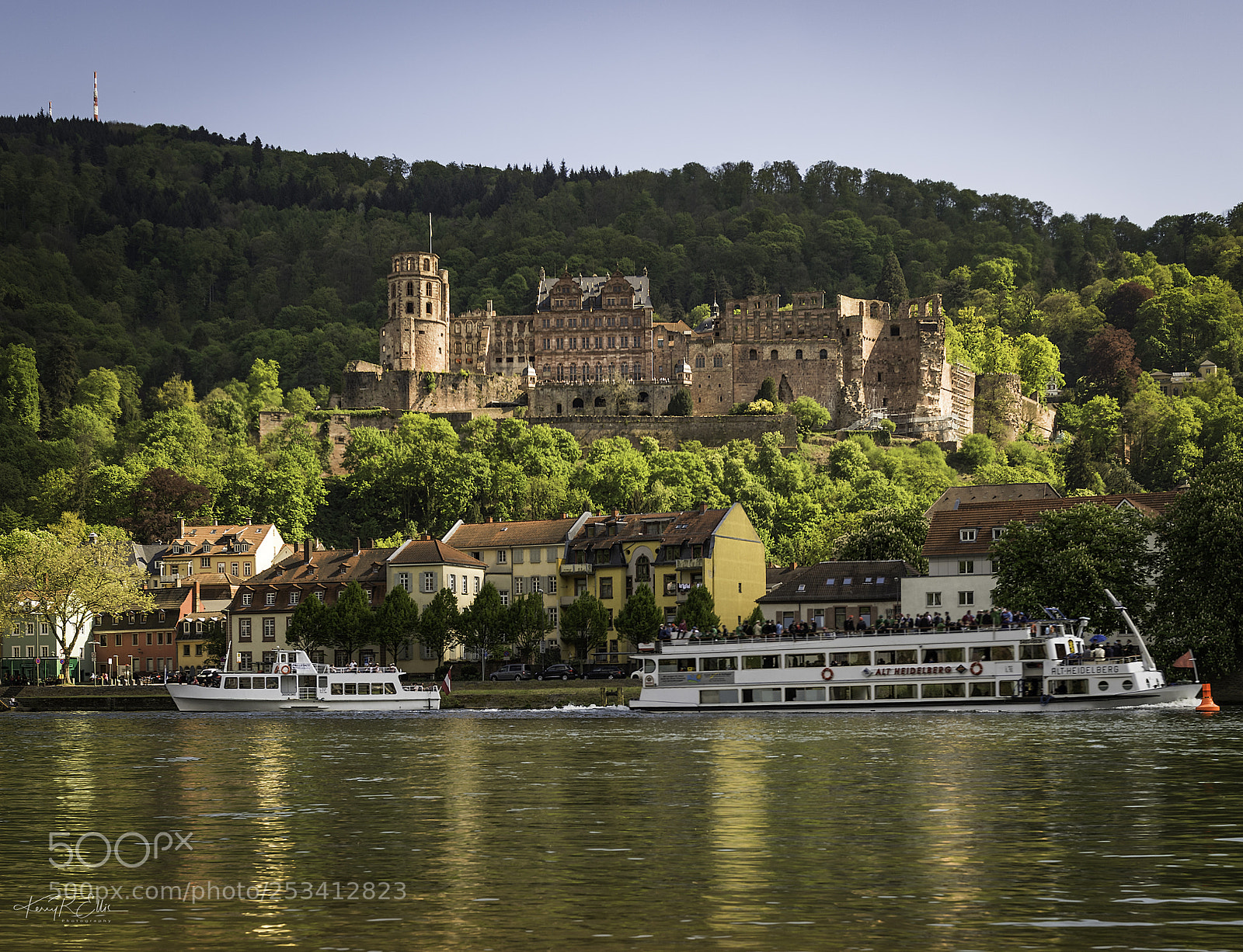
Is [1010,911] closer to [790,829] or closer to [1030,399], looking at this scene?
[790,829]

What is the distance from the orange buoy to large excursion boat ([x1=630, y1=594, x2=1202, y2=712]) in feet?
1.96

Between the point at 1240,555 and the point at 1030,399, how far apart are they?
124m

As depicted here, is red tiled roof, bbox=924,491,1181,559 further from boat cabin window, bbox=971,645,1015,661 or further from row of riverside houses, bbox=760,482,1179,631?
boat cabin window, bbox=971,645,1015,661

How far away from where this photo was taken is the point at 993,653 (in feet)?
218

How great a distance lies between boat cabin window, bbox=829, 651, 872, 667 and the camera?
69.4m

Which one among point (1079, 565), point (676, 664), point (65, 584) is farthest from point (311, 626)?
point (1079, 565)

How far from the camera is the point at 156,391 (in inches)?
7707

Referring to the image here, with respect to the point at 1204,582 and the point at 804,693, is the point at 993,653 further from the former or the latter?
the point at 1204,582

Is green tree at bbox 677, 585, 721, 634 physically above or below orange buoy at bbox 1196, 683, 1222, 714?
above

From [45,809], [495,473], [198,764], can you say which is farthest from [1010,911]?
[495,473]

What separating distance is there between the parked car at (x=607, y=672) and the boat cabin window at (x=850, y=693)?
48.7 feet

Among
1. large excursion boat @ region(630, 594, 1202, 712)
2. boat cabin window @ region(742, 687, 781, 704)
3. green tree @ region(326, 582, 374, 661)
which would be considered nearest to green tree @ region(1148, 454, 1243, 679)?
large excursion boat @ region(630, 594, 1202, 712)

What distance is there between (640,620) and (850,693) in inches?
657

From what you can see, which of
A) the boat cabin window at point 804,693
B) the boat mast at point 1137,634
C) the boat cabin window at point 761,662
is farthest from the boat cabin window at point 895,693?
the boat mast at point 1137,634
